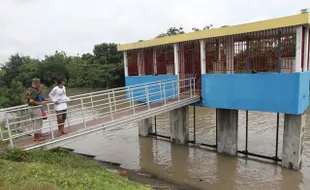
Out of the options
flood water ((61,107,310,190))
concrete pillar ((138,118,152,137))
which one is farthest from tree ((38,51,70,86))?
concrete pillar ((138,118,152,137))

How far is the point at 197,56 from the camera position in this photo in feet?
36.0

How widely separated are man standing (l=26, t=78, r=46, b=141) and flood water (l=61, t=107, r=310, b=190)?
3.04 metres

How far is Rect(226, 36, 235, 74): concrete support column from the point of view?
31.1 feet

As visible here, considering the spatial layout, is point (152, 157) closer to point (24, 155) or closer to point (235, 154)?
point (235, 154)

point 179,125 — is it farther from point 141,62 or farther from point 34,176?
point 34,176

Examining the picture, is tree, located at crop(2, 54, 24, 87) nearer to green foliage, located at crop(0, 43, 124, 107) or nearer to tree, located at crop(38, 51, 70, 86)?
green foliage, located at crop(0, 43, 124, 107)

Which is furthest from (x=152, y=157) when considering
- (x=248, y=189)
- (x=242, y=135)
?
(x=242, y=135)

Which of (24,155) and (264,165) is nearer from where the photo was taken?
(24,155)

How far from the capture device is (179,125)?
12.3m

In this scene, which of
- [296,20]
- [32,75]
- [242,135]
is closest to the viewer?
[296,20]

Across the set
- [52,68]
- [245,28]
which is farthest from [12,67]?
[245,28]

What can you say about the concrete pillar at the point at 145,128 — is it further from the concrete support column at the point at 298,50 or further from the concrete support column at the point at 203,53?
the concrete support column at the point at 298,50

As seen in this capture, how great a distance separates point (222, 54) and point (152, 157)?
576 cm

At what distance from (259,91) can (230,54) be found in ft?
7.16
